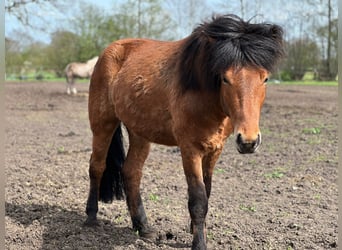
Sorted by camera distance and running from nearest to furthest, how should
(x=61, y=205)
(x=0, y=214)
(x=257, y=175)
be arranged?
(x=0, y=214)
(x=61, y=205)
(x=257, y=175)

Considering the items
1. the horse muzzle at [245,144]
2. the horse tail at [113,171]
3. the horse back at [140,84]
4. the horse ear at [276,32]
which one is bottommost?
the horse tail at [113,171]

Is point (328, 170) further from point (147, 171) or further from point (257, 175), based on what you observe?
point (147, 171)

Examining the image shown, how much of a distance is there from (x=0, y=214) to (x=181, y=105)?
2.13 metres

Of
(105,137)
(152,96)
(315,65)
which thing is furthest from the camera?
(315,65)

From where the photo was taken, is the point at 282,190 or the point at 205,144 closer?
the point at 205,144

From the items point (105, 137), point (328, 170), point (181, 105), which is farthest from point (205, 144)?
point (328, 170)

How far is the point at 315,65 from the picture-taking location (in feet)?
112

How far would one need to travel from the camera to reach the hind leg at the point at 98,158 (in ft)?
15.8

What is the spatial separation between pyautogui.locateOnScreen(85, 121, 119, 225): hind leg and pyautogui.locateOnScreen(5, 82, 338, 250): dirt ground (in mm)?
221

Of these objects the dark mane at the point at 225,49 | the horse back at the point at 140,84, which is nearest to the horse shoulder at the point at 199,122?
the dark mane at the point at 225,49

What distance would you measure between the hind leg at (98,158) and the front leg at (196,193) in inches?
55.2

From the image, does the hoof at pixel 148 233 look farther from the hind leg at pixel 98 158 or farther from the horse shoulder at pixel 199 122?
the horse shoulder at pixel 199 122

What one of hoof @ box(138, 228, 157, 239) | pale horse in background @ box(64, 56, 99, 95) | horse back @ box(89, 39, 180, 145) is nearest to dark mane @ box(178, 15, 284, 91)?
horse back @ box(89, 39, 180, 145)

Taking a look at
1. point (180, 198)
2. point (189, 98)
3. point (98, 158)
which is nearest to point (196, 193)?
point (189, 98)
